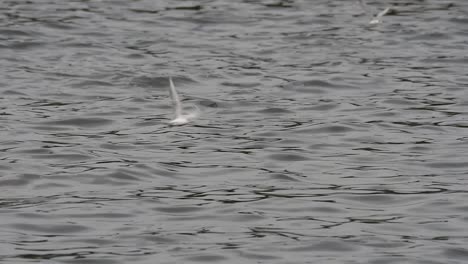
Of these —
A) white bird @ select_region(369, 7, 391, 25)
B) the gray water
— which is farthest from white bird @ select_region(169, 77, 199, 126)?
white bird @ select_region(369, 7, 391, 25)

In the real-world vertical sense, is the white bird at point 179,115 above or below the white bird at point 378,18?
above

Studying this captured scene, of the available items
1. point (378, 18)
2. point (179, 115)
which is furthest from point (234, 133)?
point (378, 18)

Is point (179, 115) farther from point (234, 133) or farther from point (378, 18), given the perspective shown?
point (378, 18)

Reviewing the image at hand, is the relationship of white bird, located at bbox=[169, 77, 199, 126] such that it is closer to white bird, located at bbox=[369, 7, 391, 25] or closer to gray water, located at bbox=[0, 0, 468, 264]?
gray water, located at bbox=[0, 0, 468, 264]

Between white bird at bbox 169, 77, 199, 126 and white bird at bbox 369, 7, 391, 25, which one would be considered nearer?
white bird at bbox 169, 77, 199, 126

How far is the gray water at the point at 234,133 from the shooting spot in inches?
307

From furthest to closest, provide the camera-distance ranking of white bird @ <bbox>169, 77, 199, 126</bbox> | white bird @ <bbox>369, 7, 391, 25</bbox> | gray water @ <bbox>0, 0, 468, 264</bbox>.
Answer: white bird @ <bbox>369, 7, 391, 25</bbox> → white bird @ <bbox>169, 77, 199, 126</bbox> → gray water @ <bbox>0, 0, 468, 264</bbox>

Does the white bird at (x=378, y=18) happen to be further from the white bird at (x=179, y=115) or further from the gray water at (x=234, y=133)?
the white bird at (x=179, y=115)

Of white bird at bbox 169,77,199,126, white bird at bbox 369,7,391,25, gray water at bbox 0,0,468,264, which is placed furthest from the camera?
white bird at bbox 369,7,391,25

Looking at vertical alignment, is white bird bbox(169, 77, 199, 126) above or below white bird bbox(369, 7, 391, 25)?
above

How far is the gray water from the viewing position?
779cm

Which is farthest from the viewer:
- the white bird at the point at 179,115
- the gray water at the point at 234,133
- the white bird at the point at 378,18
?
the white bird at the point at 378,18

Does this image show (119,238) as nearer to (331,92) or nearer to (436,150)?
(436,150)

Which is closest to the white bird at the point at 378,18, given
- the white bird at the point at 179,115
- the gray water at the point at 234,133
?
the gray water at the point at 234,133
